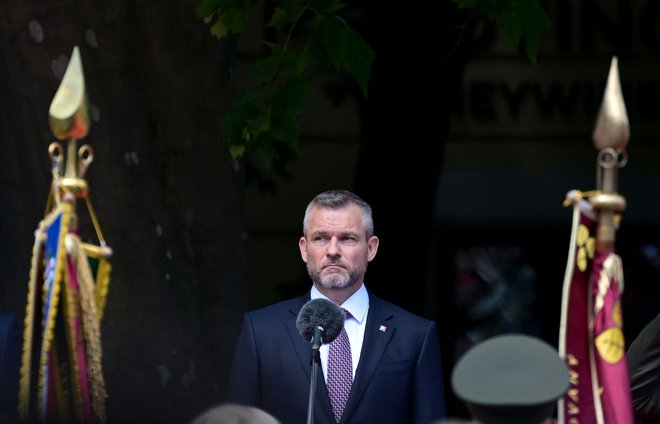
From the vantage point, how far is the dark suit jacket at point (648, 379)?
271 inches

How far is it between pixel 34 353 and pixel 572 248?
1716 mm

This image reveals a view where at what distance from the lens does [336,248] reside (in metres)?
6.38

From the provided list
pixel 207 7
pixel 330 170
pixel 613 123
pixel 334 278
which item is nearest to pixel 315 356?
pixel 334 278

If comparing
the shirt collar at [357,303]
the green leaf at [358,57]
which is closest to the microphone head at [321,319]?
the shirt collar at [357,303]

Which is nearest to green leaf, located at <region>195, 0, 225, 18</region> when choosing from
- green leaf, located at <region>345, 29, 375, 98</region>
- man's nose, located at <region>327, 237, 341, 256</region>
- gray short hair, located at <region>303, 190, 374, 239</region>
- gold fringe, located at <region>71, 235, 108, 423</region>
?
green leaf, located at <region>345, 29, 375, 98</region>

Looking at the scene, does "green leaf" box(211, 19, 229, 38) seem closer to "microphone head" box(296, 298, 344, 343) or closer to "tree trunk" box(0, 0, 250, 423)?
"tree trunk" box(0, 0, 250, 423)

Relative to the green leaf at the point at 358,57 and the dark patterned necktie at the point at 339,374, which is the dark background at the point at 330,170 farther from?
the dark patterned necktie at the point at 339,374

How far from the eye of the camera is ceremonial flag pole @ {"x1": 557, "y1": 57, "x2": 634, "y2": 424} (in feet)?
17.6

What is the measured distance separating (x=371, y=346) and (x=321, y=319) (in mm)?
896

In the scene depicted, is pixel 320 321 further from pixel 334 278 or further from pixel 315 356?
pixel 334 278

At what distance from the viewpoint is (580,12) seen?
12531 millimetres

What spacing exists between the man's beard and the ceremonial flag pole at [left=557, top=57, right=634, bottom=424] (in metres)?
1.08

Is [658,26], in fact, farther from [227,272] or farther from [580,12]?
[227,272]

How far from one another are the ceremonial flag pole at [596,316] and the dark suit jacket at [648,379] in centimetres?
140
